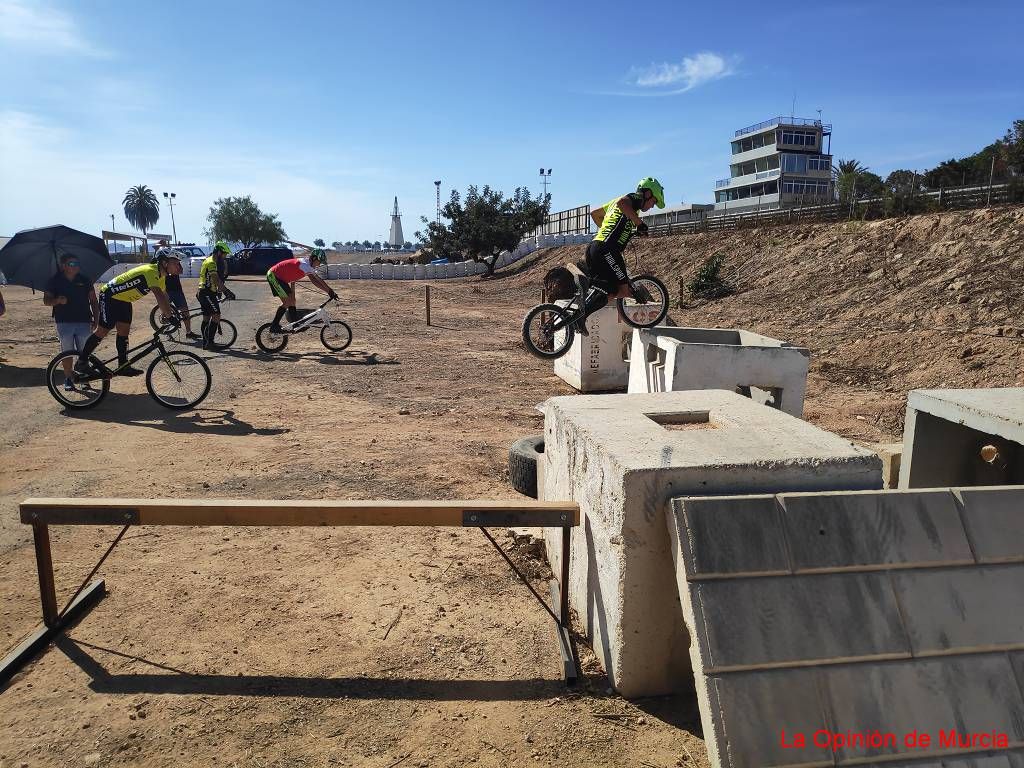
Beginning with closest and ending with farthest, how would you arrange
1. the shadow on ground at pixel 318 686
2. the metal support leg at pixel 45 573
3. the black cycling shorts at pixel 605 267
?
the shadow on ground at pixel 318 686, the metal support leg at pixel 45 573, the black cycling shorts at pixel 605 267

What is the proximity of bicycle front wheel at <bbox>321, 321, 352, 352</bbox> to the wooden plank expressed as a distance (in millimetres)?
10737

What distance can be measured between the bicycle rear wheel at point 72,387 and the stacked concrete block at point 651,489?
7.82 meters

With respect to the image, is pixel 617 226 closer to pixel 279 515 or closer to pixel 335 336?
pixel 279 515

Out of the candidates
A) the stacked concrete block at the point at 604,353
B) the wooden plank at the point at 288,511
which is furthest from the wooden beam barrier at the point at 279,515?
the stacked concrete block at the point at 604,353

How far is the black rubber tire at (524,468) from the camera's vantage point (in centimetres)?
592

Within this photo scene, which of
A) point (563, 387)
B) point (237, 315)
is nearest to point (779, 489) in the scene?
point (563, 387)

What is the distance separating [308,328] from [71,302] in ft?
16.8

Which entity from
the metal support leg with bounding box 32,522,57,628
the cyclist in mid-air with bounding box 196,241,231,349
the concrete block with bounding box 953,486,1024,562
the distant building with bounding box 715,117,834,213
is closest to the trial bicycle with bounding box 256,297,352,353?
the cyclist in mid-air with bounding box 196,241,231,349

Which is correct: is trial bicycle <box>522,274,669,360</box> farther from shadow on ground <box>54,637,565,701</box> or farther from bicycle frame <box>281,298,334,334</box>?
bicycle frame <box>281,298,334,334</box>

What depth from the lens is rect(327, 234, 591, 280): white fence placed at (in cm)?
4497

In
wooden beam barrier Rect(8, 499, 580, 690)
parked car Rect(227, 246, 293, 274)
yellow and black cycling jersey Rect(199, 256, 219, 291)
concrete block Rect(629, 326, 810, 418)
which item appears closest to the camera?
wooden beam barrier Rect(8, 499, 580, 690)

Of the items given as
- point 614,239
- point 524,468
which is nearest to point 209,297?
point 614,239

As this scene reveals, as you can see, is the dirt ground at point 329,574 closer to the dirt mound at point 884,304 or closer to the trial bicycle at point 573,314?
the dirt mound at point 884,304

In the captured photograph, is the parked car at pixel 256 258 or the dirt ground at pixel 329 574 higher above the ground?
the parked car at pixel 256 258
